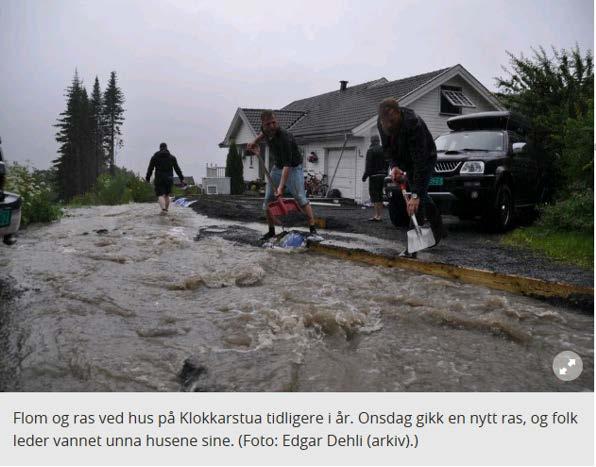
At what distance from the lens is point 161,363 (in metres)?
2.90

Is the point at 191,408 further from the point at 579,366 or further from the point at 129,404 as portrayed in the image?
A: the point at 579,366

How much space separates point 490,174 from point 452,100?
1228 centimetres

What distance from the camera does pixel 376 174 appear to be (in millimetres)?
10172

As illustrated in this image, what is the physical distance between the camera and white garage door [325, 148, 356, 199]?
1884 centimetres

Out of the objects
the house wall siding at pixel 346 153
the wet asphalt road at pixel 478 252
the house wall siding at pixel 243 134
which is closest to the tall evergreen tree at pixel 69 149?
the house wall siding at pixel 243 134

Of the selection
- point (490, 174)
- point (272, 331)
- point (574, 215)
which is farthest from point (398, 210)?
point (272, 331)

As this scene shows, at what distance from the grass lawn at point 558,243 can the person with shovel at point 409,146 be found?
5.68 ft

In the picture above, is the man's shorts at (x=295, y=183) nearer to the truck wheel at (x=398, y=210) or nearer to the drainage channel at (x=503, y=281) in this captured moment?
the truck wheel at (x=398, y=210)

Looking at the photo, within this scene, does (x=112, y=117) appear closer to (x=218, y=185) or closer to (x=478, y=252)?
(x=218, y=185)

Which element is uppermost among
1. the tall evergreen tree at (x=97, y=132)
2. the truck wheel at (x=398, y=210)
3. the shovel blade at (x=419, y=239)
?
the tall evergreen tree at (x=97, y=132)

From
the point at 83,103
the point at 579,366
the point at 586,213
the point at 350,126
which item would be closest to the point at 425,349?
the point at 579,366

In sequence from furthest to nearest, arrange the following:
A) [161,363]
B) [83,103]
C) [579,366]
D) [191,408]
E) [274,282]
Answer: [83,103], [274,282], [161,363], [579,366], [191,408]

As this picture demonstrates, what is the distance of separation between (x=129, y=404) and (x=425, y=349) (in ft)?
5.66

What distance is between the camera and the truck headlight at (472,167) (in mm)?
7902
